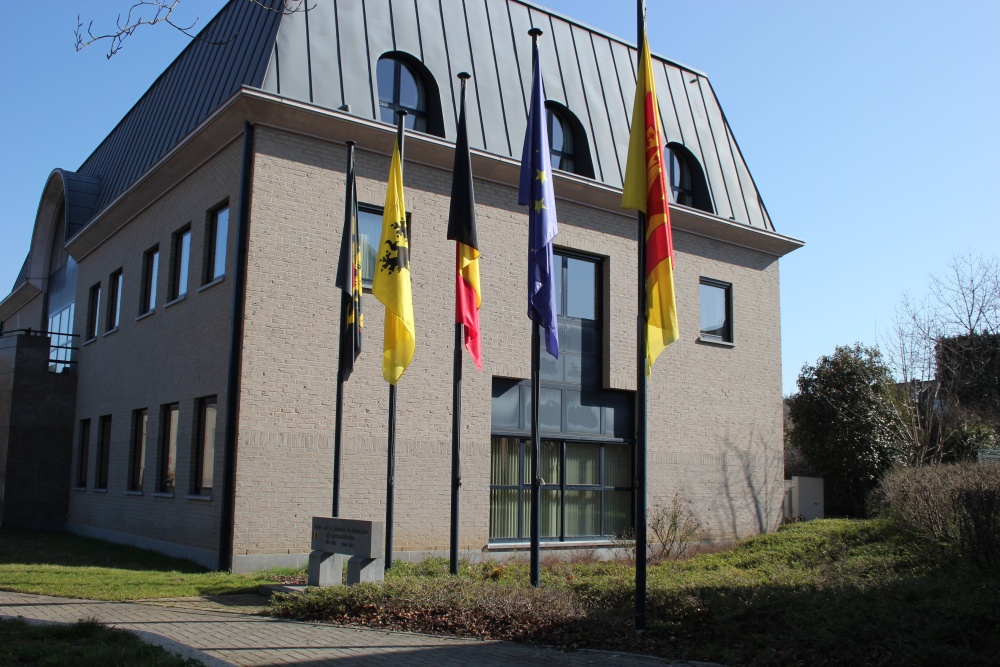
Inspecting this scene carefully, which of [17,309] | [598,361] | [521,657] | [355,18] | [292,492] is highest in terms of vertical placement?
[355,18]

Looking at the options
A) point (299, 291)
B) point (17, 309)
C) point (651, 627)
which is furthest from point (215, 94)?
point (17, 309)

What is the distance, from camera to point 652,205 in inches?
398

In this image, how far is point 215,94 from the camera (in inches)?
752

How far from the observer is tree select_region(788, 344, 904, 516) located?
27.9m

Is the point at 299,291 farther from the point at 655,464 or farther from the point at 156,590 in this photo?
the point at 655,464

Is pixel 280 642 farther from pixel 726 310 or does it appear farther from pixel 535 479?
pixel 726 310

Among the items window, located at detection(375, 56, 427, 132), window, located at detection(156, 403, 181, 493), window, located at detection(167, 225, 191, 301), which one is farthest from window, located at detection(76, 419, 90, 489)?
window, located at detection(375, 56, 427, 132)

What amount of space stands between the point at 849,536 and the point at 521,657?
36.0 ft

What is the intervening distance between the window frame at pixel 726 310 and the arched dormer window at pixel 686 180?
1841 millimetres

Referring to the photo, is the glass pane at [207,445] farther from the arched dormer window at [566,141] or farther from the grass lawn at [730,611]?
the arched dormer window at [566,141]

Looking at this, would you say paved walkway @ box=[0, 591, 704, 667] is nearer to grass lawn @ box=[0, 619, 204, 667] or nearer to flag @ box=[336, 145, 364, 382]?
grass lawn @ box=[0, 619, 204, 667]

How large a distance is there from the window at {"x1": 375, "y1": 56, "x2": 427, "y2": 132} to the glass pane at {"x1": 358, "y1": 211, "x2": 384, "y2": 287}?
2.06 m

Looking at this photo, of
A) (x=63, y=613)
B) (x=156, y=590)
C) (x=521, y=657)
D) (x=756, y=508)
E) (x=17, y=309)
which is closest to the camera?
(x=521, y=657)

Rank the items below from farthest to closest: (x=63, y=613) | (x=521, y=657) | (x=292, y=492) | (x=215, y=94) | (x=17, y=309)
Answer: (x=17, y=309) → (x=215, y=94) → (x=292, y=492) → (x=63, y=613) → (x=521, y=657)
